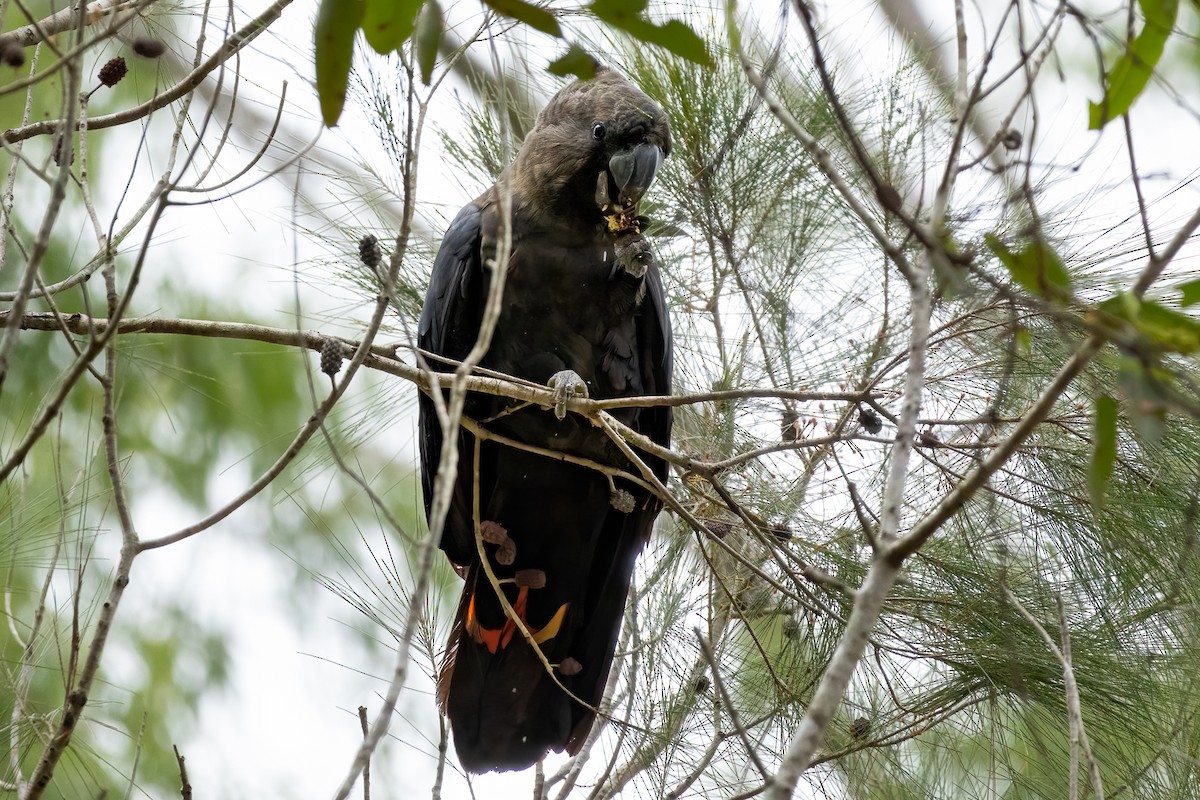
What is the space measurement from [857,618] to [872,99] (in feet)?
6.73

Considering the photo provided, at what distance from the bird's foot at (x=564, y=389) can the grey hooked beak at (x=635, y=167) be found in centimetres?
58

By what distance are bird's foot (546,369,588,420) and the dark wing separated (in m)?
0.36

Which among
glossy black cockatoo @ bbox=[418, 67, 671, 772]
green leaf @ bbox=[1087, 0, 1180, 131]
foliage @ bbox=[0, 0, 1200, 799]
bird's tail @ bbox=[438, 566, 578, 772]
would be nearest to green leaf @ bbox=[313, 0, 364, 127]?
foliage @ bbox=[0, 0, 1200, 799]

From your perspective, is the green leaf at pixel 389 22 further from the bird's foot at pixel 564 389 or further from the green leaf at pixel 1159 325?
the bird's foot at pixel 564 389

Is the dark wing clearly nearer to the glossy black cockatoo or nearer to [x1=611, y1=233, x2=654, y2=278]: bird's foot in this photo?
the glossy black cockatoo

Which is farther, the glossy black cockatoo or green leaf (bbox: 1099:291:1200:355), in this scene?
the glossy black cockatoo

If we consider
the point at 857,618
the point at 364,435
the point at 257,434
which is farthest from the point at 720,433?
the point at 257,434

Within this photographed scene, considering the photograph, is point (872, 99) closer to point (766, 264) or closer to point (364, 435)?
point (766, 264)

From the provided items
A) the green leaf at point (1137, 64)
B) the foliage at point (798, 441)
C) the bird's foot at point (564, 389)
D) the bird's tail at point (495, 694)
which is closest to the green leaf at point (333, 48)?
the foliage at point (798, 441)

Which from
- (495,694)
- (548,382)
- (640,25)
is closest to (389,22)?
(640,25)

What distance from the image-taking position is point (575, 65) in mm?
1396

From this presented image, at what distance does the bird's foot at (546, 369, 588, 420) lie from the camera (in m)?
2.38

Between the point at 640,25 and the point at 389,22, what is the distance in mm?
306

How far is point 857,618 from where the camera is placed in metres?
1.28
